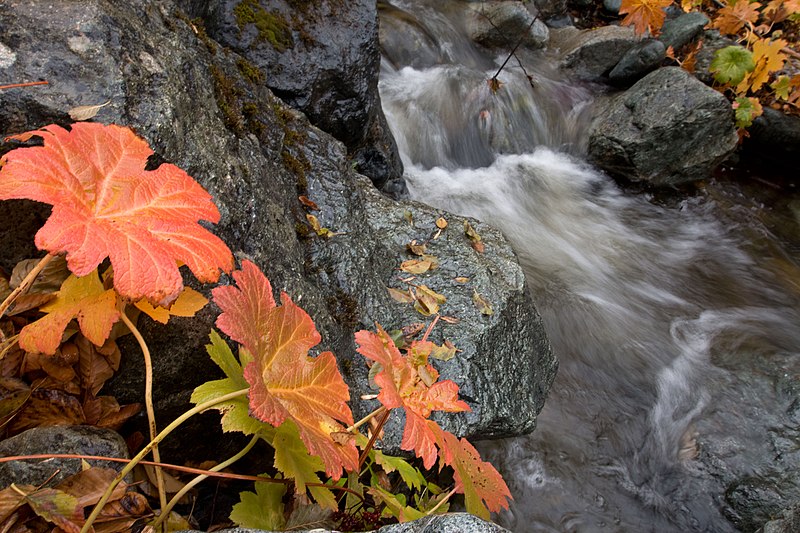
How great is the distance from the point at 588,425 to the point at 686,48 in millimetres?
6397

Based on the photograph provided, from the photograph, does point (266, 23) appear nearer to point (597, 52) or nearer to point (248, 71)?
point (248, 71)

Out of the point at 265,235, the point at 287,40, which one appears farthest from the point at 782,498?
the point at 287,40

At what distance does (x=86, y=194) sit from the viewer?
43.1 inches

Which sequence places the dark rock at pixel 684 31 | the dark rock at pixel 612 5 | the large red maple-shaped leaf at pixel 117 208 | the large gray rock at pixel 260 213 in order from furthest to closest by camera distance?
the dark rock at pixel 612 5
the dark rock at pixel 684 31
the large gray rock at pixel 260 213
the large red maple-shaped leaf at pixel 117 208

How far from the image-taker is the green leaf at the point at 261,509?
1391mm

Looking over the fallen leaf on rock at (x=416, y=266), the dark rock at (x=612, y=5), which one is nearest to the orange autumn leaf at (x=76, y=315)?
the fallen leaf on rock at (x=416, y=266)

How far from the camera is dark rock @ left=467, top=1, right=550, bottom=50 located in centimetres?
792

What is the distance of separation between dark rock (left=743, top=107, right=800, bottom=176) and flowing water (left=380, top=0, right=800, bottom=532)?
3.84 feet

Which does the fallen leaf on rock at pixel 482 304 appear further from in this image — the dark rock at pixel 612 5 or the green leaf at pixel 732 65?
the dark rock at pixel 612 5

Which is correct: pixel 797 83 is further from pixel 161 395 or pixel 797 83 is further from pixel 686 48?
pixel 161 395

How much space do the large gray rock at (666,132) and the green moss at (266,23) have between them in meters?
4.55

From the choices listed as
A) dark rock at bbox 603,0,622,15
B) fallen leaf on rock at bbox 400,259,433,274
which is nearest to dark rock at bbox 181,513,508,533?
fallen leaf on rock at bbox 400,259,433,274

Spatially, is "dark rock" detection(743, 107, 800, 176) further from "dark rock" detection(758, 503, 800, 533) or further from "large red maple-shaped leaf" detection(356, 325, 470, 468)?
"large red maple-shaped leaf" detection(356, 325, 470, 468)

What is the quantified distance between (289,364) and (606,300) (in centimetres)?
420
